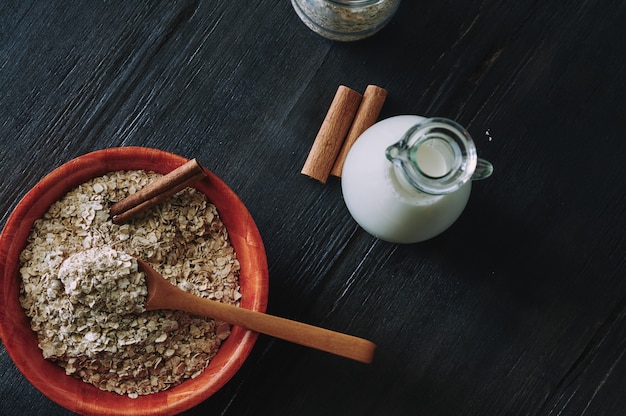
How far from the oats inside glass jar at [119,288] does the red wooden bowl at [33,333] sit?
0.01 m

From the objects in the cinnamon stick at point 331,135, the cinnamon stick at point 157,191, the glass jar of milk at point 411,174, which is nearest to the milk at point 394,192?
the glass jar of milk at point 411,174

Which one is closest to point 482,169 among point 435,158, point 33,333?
point 435,158

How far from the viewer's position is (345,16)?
1068mm

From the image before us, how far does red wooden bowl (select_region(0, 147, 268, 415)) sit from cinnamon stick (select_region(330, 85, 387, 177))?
214 millimetres

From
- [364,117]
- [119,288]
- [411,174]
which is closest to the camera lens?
[411,174]

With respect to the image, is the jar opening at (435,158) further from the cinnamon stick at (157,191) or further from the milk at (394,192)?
the cinnamon stick at (157,191)

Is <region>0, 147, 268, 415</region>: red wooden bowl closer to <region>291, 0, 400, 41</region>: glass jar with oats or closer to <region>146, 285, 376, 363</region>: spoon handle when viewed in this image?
<region>146, 285, 376, 363</region>: spoon handle

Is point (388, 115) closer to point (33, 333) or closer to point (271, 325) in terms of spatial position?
point (271, 325)

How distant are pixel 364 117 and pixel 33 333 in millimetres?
636

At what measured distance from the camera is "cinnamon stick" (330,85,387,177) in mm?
1158

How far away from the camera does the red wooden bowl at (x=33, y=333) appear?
100 centimetres

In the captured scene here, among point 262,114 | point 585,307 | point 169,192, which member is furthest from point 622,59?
point 169,192

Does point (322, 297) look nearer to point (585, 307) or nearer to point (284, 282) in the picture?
point (284, 282)

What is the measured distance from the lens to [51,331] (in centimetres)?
102
